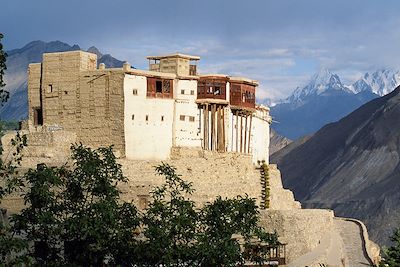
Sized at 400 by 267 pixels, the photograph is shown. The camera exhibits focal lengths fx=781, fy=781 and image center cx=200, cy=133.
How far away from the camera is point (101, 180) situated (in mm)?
20281

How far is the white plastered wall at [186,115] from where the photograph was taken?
39750 millimetres

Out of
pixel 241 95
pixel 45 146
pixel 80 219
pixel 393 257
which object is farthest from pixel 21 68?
pixel 393 257

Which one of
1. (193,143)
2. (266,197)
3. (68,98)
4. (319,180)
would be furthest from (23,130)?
(319,180)

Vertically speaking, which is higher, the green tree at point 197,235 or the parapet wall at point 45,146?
the parapet wall at point 45,146

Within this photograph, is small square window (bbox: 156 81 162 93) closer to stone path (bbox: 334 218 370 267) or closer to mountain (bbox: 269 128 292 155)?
stone path (bbox: 334 218 370 267)

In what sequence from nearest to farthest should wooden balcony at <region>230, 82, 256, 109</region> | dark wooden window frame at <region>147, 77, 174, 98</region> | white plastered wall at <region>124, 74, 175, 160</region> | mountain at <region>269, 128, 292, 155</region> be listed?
white plastered wall at <region>124, 74, 175, 160</region>, dark wooden window frame at <region>147, 77, 174, 98</region>, wooden balcony at <region>230, 82, 256, 109</region>, mountain at <region>269, 128, 292, 155</region>

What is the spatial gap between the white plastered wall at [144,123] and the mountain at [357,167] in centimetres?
4072

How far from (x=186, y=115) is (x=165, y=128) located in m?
1.59

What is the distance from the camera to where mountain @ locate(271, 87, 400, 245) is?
270 feet

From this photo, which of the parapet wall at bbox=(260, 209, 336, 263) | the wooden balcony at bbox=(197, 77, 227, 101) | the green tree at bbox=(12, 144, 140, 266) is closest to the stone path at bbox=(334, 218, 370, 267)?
the parapet wall at bbox=(260, 209, 336, 263)

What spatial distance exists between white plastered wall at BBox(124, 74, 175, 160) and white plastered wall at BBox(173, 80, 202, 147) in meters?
0.64

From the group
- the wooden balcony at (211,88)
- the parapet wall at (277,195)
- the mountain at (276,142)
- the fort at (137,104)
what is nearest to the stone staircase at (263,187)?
the parapet wall at (277,195)

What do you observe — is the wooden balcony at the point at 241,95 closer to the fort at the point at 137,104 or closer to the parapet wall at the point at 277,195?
the fort at the point at 137,104

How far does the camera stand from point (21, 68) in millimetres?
134125
